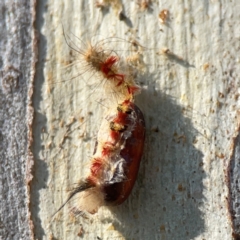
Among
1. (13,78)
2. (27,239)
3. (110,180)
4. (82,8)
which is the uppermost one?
(82,8)

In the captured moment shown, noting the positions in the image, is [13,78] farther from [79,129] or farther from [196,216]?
[196,216]

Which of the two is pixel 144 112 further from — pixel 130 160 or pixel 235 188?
pixel 235 188

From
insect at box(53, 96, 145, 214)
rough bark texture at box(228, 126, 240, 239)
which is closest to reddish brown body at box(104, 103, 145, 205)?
insect at box(53, 96, 145, 214)

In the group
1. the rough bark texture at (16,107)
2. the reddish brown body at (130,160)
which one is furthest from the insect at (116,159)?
the rough bark texture at (16,107)

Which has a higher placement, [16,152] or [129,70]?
[129,70]

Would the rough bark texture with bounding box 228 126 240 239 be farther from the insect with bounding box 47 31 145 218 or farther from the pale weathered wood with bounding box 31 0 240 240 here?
the insect with bounding box 47 31 145 218

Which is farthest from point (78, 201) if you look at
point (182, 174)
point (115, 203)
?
point (182, 174)
